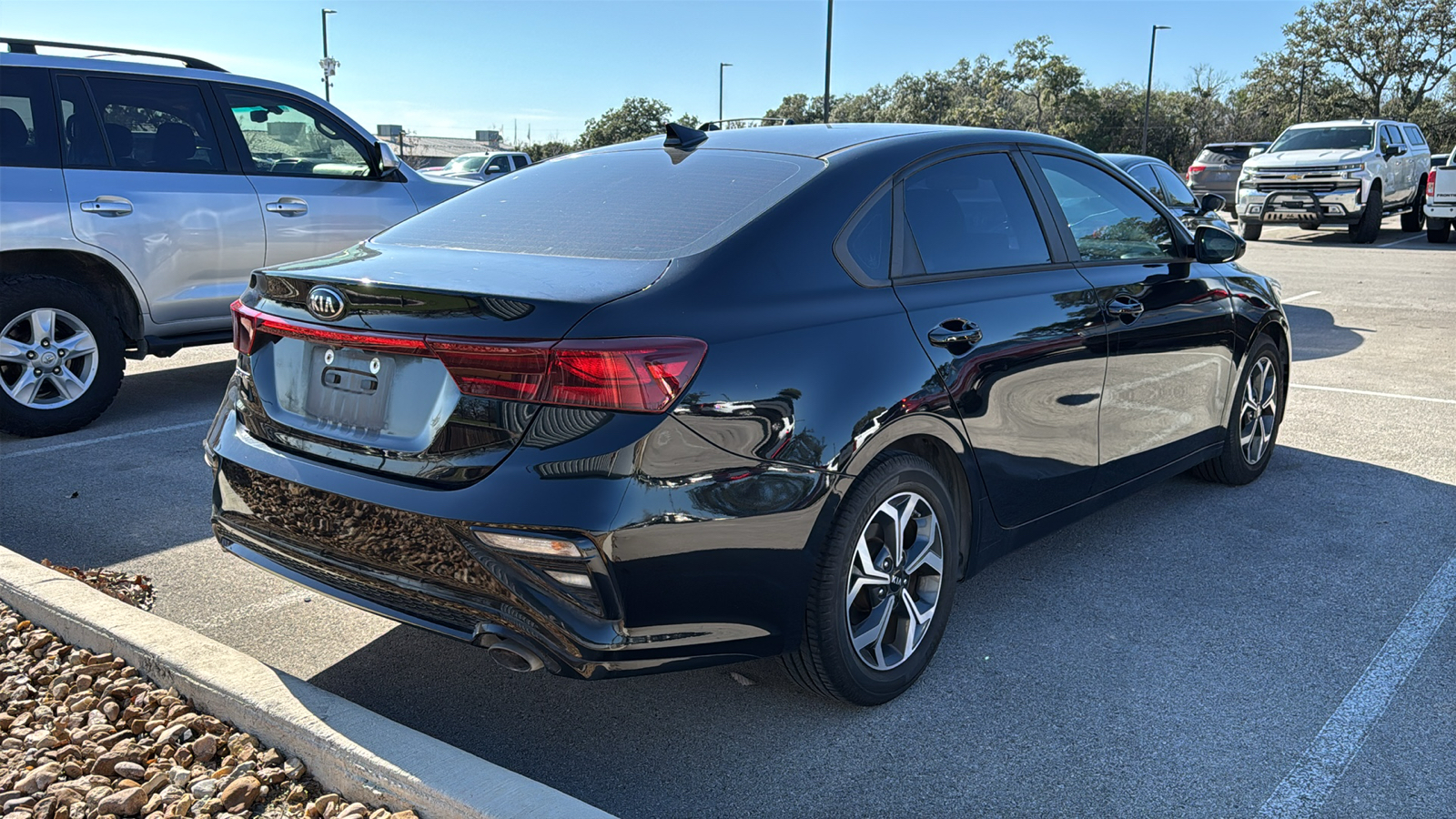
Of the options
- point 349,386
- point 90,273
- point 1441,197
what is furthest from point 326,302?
point 1441,197

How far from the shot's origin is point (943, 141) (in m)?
3.65

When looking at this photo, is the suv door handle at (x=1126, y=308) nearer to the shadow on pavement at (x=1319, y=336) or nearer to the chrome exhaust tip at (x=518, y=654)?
the chrome exhaust tip at (x=518, y=654)

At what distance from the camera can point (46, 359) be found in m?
6.21

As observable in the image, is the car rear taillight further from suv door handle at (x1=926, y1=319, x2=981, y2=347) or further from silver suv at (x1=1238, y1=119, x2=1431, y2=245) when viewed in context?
silver suv at (x1=1238, y1=119, x2=1431, y2=245)

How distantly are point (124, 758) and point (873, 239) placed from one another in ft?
7.55

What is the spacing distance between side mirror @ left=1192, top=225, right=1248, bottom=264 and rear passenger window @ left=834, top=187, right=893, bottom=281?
77.8 inches

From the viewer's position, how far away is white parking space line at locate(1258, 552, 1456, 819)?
2.74 metres

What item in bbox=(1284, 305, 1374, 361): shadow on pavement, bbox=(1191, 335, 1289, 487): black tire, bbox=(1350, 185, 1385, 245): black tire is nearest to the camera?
bbox=(1191, 335, 1289, 487): black tire

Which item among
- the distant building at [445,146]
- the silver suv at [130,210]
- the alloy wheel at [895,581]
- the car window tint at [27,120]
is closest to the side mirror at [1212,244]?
the alloy wheel at [895,581]

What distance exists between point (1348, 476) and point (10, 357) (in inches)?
266

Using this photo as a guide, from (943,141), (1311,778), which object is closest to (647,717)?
(1311,778)

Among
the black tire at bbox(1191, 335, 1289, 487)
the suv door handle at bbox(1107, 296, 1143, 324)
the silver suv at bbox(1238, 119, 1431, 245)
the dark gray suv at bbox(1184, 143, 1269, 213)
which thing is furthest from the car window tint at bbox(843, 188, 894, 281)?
the dark gray suv at bbox(1184, 143, 1269, 213)

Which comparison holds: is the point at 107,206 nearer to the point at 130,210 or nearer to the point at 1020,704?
the point at 130,210

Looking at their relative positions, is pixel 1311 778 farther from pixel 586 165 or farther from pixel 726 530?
pixel 586 165
